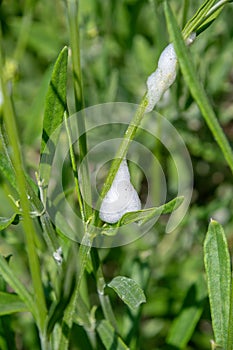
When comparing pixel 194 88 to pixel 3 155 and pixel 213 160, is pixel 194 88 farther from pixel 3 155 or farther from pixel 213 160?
pixel 213 160

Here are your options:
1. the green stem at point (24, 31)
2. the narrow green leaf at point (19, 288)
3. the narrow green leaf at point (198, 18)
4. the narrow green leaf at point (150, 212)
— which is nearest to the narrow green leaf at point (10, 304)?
the narrow green leaf at point (19, 288)

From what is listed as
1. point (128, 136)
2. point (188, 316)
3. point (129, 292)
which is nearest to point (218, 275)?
point (129, 292)

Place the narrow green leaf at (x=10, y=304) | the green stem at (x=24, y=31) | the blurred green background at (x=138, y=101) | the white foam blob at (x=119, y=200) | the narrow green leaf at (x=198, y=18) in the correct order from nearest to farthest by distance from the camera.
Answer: the narrow green leaf at (x=198, y=18) < the white foam blob at (x=119, y=200) < the narrow green leaf at (x=10, y=304) < the blurred green background at (x=138, y=101) < the green stem at (x=24, y=31)

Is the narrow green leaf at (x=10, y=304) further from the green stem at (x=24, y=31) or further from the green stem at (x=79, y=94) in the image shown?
the green stem at (x=24, y=31)

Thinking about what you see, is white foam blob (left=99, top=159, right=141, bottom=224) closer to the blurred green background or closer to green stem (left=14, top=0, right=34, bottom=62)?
the blurred green background

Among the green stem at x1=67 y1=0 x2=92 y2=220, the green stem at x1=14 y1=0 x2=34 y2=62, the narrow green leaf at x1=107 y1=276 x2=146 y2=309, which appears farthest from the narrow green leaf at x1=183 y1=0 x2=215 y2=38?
the green stem at x1=14 y1=0 x2=34 y2=62
